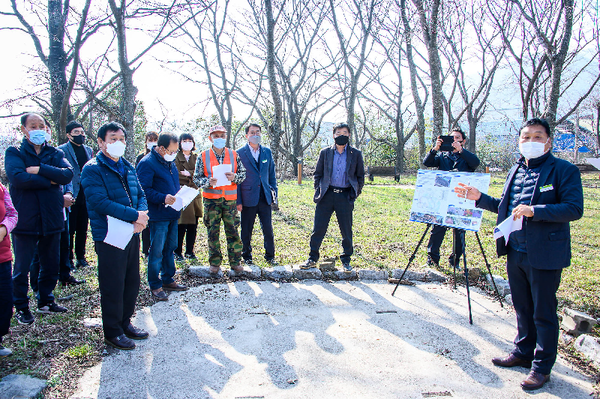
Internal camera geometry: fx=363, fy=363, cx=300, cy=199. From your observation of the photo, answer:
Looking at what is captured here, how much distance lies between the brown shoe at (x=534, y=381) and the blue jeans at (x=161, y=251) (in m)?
3.72

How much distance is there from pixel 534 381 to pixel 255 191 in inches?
150


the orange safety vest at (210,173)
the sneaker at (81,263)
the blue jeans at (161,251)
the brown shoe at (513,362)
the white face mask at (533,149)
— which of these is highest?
the white face mask at (533,149)

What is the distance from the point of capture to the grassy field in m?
2.98

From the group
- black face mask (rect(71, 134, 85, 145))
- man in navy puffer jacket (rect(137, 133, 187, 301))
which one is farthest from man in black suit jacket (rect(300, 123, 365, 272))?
black face mask (rect(71, 134, 85, 145))

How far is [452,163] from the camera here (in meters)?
5.17

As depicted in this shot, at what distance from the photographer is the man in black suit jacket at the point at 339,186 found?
16.8 feet

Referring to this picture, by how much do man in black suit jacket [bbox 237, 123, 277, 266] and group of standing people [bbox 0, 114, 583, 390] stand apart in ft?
0.05

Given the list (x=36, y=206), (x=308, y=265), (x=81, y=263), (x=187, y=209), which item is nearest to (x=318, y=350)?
(x=308, y=265)

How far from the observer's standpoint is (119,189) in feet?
10.3

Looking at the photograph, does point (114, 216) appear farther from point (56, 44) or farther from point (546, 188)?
point (56, 44)

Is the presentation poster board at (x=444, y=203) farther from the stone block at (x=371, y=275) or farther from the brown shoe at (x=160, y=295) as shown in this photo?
the brown shoe at (x=160, y=295)

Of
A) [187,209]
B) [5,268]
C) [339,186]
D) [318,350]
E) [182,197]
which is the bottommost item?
[318,350]

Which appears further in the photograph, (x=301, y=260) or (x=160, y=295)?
(x=301, y=260)

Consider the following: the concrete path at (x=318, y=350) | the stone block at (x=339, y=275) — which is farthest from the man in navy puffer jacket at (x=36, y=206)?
the stone block at (x=339, y=275)
